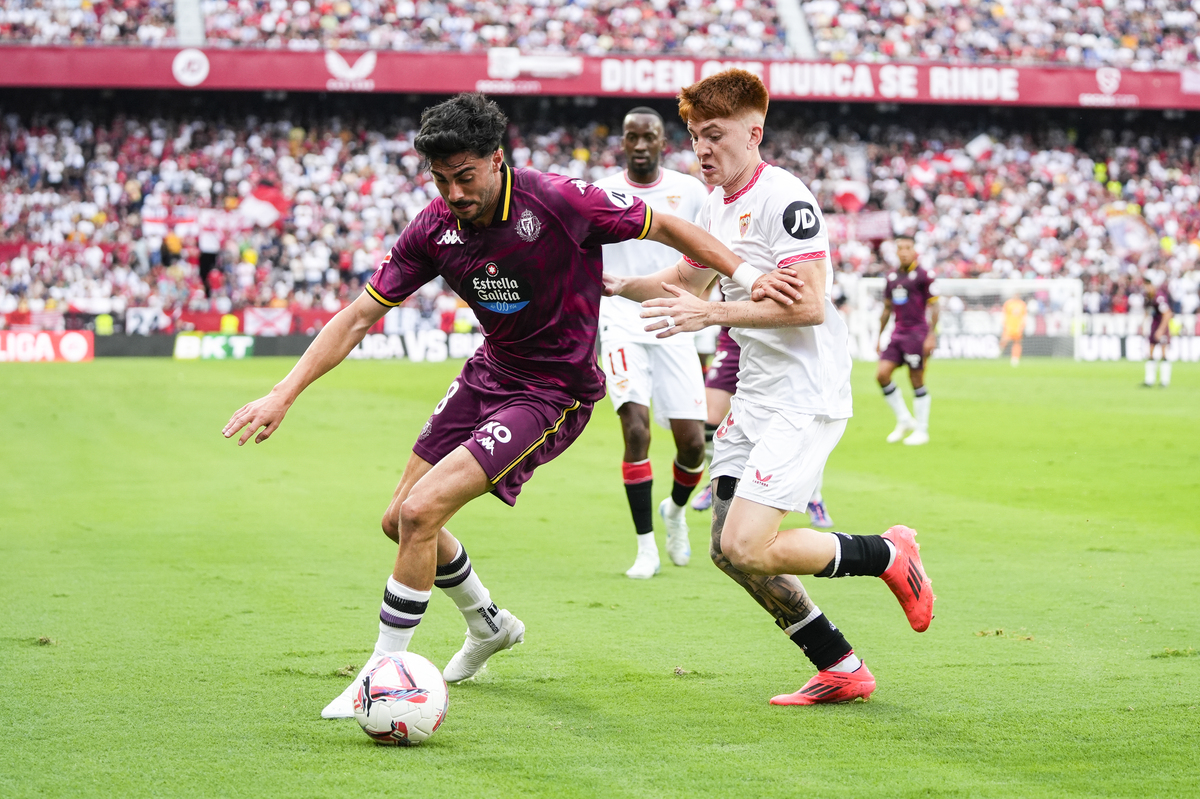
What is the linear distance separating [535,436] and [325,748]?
56.2 inches

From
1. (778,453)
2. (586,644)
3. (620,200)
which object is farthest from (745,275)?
(586,644)

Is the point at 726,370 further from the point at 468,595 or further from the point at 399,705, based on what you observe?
the point at 399,705

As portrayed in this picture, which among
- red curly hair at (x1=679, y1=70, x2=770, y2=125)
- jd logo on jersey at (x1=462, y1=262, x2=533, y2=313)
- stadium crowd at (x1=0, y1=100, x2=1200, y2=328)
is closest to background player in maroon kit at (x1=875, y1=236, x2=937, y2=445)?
red curly hair at (x1=679, y1=70, x2=770, y2=125)

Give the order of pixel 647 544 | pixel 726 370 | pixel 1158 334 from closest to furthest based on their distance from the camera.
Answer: pixel 647 544, pixel 726 370, pixel 1158 334

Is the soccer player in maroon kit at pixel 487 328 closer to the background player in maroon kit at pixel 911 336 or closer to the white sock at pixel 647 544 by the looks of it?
the white sock at pixel 647 544

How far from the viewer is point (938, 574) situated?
7.68 m

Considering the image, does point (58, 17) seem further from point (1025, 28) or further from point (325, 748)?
point (325, 748)

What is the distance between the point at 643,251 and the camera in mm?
8641

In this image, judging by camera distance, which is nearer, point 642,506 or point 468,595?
point 468,595

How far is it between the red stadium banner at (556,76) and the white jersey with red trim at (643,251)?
30.1m

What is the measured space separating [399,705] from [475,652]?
3.14 ft

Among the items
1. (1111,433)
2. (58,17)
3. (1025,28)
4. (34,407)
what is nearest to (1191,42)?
(1025,28)

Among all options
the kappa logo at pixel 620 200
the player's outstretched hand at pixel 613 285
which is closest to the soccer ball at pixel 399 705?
the player's outstretched hand at pixel 613 285

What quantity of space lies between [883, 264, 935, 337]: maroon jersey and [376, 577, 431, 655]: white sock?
1173cm
